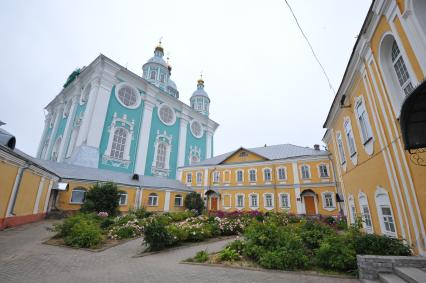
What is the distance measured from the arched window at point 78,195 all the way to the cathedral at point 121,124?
5826mm

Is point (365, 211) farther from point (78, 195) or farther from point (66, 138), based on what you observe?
point (66, 138)

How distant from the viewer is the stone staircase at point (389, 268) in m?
4.34

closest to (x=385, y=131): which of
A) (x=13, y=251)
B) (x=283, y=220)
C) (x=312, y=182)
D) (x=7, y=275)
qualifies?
(x=283, y=220)

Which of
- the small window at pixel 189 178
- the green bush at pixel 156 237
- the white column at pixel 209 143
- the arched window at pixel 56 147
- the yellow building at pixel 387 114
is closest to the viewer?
the yellow building at pixel 387 114

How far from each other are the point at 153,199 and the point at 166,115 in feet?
57.6

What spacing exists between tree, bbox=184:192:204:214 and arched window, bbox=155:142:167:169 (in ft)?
30.8

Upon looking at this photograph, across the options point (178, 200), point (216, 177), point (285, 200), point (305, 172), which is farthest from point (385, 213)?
point (178, 200)

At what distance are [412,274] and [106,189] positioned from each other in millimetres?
19778

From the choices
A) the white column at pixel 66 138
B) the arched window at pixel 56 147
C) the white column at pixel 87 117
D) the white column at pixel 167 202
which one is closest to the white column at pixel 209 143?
the white column at pixel 167 202

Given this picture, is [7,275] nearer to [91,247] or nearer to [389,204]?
[91,247]

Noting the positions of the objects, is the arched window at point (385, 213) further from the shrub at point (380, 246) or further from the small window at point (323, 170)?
the small window at point (323, 170)

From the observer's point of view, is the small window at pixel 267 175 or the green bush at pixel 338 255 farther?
the small window at pixel 267 175

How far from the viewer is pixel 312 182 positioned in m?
23.0

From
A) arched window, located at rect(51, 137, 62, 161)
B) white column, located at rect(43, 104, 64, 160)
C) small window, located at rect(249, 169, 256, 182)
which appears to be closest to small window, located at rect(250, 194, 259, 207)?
small window, located at rect(249, 169, 256, 182)
